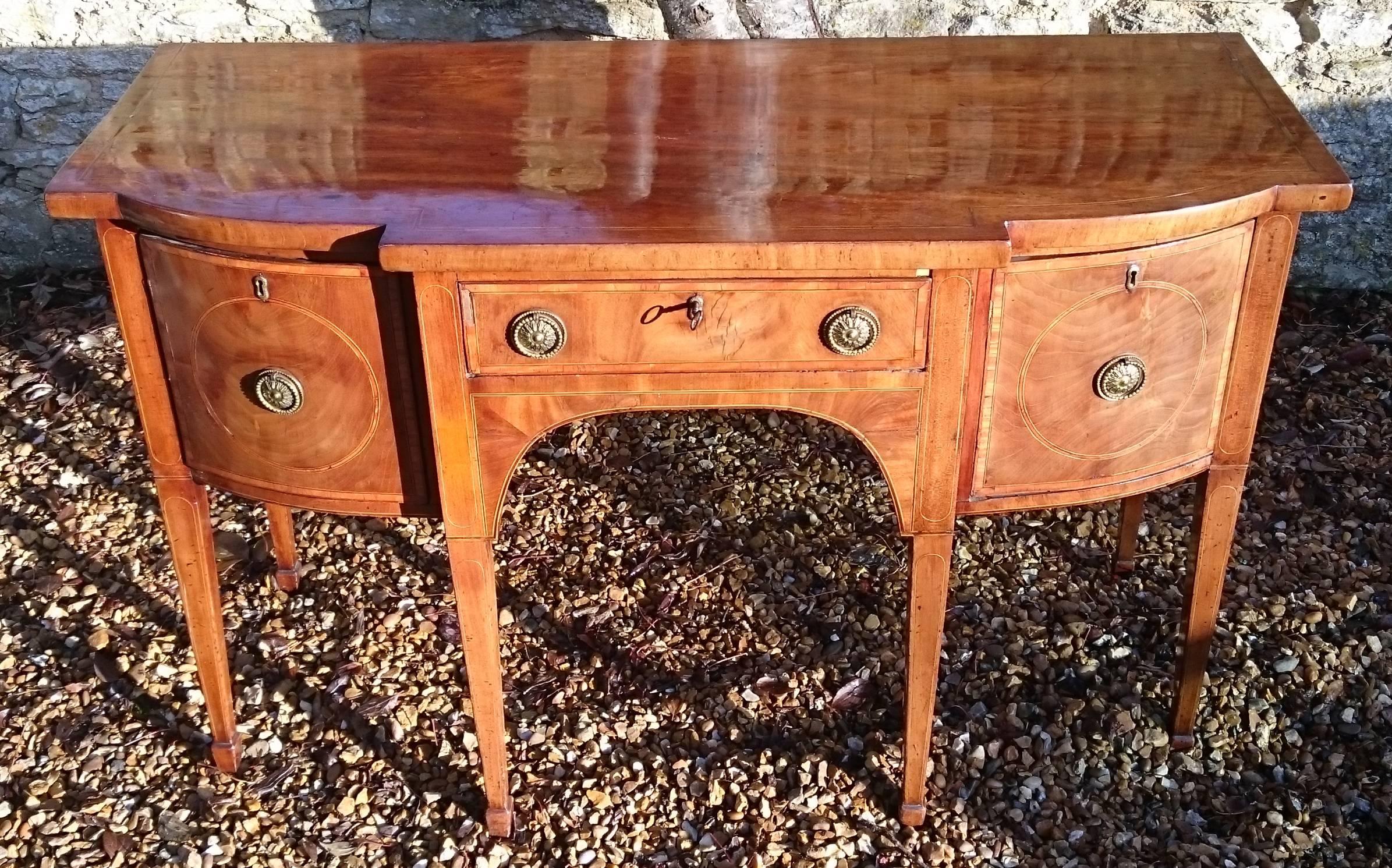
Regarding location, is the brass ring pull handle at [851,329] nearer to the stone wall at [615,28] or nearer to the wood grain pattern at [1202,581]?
the wood grain pattern at [1202,581]

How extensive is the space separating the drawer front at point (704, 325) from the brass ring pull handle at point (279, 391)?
273 mm

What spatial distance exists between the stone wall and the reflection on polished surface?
0.85 meters

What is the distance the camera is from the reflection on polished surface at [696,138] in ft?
6.10

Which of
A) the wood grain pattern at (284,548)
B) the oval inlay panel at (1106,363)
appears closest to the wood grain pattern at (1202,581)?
the oval inlay panel at (1106,363)

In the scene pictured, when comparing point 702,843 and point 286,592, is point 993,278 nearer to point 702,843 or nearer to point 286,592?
point 702,843

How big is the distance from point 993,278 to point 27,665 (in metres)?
1.97

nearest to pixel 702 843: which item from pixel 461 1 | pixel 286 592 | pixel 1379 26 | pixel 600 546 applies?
pixel 600 546

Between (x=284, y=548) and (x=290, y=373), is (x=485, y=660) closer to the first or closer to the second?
(x=290, y=373)

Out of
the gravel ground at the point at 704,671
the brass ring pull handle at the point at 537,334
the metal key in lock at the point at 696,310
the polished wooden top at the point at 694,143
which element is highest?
the polished wooden top at the point at 694,143

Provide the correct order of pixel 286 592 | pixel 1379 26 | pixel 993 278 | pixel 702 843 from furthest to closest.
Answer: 1. pixel 1379 26
2. pixel 286 592
3. pixel 702 843
4. pixel 993 278

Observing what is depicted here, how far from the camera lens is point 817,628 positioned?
2801 mm

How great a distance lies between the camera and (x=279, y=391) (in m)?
1.97

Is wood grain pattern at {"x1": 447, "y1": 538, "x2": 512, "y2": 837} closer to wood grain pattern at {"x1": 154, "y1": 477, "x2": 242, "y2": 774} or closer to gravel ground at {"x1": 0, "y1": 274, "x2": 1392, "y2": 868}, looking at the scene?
gravel ground at {"x1": 0, "y1": 274, "x2": 1392, "y2": 868}

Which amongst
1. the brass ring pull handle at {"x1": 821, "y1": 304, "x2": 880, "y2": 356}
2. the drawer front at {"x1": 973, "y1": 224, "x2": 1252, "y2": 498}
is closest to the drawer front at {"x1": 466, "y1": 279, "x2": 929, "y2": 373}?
the brass ring pull handle at {"x1": 821, "y1": 304, "x2": 880, "y2": 356}
